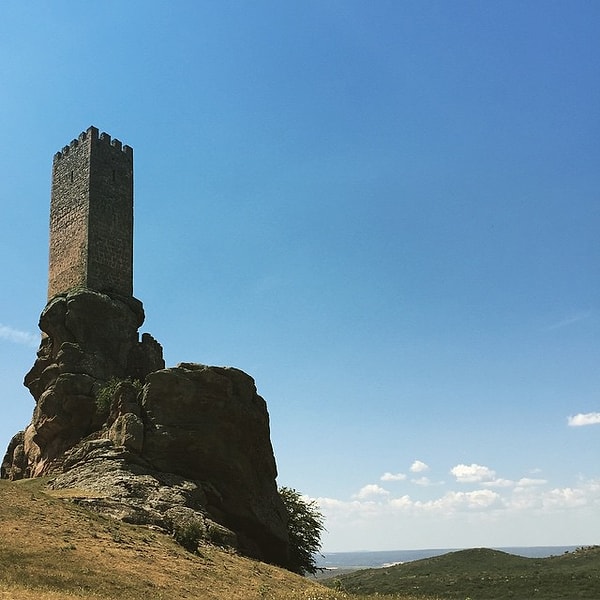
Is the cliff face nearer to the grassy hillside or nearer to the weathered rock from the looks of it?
the weathered rock

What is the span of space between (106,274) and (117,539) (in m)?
23.8

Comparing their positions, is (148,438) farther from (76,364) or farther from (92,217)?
(92,217)

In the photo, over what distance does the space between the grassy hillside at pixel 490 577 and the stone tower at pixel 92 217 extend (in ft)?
88.7

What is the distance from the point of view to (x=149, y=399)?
36656mm

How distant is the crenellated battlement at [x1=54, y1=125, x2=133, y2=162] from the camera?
4825 centimetres

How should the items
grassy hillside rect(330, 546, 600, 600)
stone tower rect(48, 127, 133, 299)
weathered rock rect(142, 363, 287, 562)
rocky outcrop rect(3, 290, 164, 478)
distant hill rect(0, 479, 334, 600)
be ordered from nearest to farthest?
distant hill rect(0, 479, 334, 600), weathered rock rect(142, 363, 287, 562), rocky outcrop rect(3, 290, 164, 478), stone tower rect(48, 127, 133, 299), grassy hillside rect(330, 546, 600, 600)

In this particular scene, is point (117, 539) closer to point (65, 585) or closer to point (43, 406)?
point (65, 585)

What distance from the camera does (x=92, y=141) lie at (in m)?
47.9

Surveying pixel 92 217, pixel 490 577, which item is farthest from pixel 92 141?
pixel 490 577

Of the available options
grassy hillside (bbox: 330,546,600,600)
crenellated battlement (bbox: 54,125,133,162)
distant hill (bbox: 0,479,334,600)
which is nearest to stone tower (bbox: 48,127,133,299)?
crenellated battlement (bbox: 54,125,133,162)

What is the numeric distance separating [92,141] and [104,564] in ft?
106

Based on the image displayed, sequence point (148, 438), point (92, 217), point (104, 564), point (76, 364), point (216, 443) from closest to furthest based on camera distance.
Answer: point (104, 564) < point (148, 438) < point (216, 443) < point (76, 364) < point (92, 217)

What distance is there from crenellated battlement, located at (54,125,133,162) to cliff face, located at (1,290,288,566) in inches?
461

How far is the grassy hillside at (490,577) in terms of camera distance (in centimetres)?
5541
